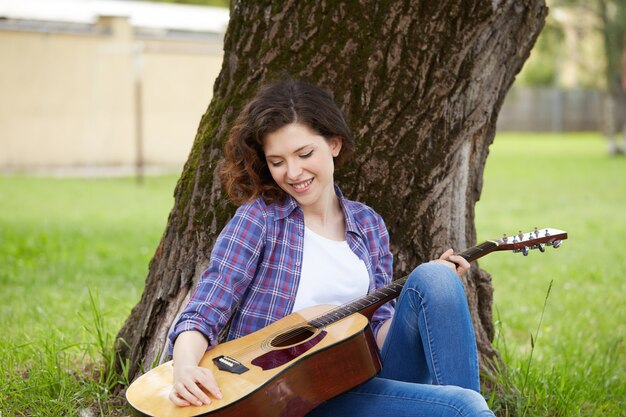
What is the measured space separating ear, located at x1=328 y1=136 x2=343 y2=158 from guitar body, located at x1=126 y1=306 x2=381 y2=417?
630 mm

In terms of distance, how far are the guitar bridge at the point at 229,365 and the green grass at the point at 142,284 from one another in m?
0.83

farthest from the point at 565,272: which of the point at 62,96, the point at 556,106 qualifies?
the point at 556,106

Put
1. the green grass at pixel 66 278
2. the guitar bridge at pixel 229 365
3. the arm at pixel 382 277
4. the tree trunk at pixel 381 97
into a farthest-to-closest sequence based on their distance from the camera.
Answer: the green grass at pixel 66 278 → the tree trunk at pixel 381 97 → the arm at pixel 382 277 → the guitar bridge at pixel 229 365

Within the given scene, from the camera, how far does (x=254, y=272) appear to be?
2842 mm

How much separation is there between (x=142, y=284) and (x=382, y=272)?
11.6 ft

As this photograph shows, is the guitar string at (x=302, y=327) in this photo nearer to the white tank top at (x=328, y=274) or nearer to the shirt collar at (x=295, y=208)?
the white tank top at (x=328, y=274)

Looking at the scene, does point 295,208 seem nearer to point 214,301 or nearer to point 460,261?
point 214,301

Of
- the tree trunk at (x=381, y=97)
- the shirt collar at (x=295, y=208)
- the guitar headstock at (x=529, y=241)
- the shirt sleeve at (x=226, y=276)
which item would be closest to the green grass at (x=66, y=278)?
the tree trunk at (x=381, y=97)

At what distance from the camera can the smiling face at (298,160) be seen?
2.87 meters

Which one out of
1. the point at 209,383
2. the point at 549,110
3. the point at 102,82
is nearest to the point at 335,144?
the point at 209,383

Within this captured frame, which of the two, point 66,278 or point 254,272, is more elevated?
point 254,272

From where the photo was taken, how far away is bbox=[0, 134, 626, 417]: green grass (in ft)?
11.3

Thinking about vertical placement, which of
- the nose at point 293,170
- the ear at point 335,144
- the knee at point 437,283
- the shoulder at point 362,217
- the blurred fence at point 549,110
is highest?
the ear at point 335,144

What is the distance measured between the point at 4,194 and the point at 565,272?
7.63 metres
